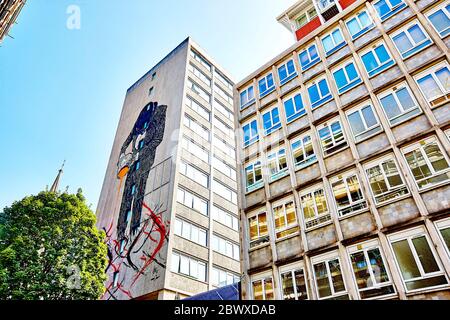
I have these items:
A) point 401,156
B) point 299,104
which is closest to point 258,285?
point 401,156

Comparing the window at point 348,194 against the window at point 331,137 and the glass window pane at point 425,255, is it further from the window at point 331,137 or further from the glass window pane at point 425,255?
the glass window pane at point 425,255

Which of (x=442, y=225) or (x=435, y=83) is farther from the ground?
(x=435, y=83)

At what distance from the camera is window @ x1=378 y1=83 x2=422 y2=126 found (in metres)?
12.6

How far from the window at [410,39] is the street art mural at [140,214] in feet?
60.5

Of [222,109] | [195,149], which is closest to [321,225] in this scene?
[195,149]

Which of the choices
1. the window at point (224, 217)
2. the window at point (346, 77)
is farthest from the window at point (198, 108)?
the window at point (346, 77)

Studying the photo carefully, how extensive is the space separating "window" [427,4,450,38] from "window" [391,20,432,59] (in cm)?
48

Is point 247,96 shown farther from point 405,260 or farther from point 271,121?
point 405,260

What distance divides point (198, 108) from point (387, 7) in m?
21.3

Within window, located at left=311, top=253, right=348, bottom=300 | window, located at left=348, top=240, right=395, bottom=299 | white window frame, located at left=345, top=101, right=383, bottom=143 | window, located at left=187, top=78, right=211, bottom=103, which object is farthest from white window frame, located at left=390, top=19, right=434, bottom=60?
window, located at left=187, top=78, right=211, bottom=103

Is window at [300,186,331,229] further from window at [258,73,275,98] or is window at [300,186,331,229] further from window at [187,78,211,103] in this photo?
window at [187,78,211,103]

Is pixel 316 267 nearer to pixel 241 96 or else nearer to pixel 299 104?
pixel 299 104

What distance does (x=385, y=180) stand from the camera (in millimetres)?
12031

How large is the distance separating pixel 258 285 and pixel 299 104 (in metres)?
9.47
